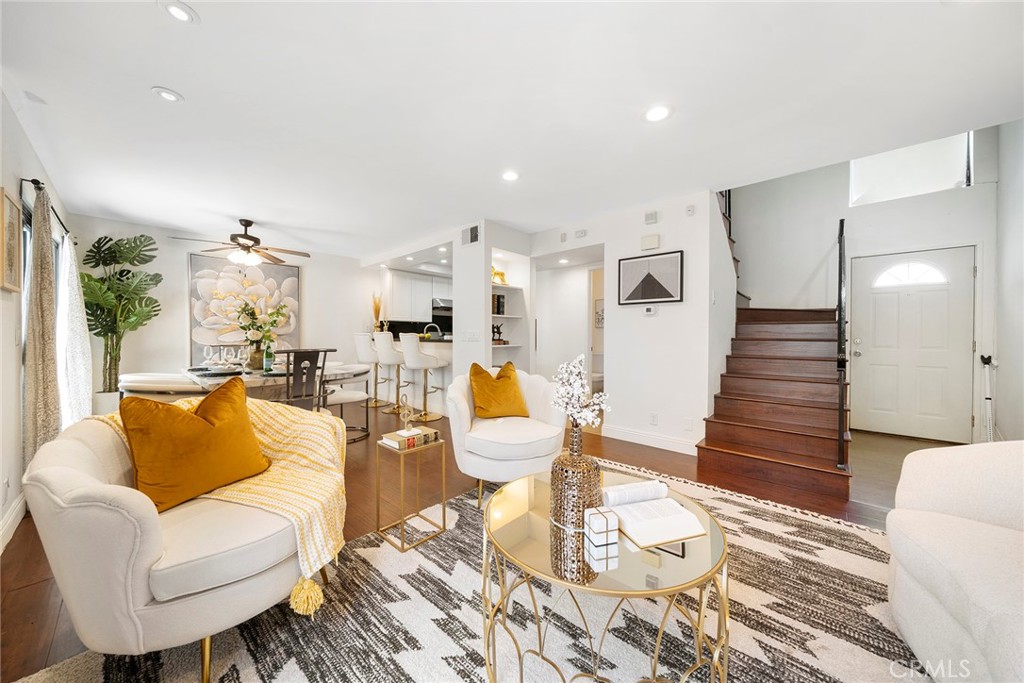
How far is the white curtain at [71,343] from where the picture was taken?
3.02m

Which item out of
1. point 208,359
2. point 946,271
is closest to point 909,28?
point 946,271

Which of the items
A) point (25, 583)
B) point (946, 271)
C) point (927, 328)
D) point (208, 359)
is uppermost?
point (946, 271)

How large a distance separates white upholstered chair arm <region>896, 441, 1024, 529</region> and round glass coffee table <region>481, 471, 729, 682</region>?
→ 82 cm

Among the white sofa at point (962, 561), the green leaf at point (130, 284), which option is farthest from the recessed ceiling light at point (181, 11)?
the green leaf at point (130, 284)

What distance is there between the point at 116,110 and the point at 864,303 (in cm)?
677

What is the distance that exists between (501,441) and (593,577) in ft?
4.08

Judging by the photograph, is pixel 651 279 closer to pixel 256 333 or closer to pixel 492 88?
pixel 492 88

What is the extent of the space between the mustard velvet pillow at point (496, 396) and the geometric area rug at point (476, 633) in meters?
0.97

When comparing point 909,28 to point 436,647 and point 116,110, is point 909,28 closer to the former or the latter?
point 436,647

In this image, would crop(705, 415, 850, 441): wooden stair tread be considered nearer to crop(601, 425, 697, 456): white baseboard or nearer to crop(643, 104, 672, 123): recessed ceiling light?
crop(601, 425, 697, 456): white baseboard

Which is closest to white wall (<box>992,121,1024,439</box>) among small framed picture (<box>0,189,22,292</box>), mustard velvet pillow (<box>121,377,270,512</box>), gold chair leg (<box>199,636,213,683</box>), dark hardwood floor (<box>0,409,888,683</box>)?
dark hardwood floor (<box>0,409,888,683</box>)

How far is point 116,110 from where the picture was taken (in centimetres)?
218

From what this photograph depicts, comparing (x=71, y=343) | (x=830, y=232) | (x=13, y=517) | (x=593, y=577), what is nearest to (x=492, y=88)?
(x=593, y=577)

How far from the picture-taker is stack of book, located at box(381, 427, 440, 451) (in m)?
1.89
